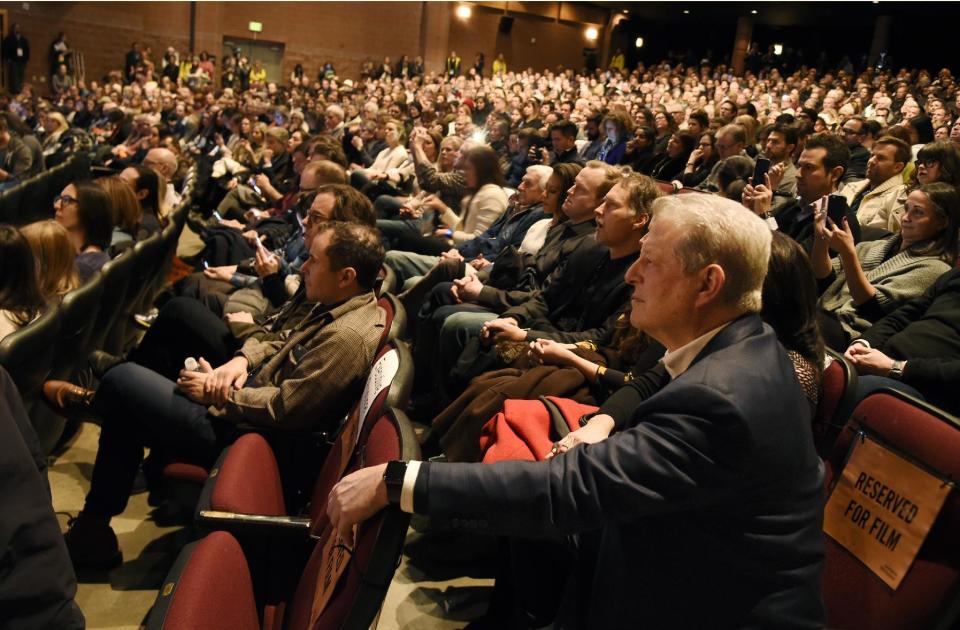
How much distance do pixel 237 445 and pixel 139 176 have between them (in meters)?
3.31

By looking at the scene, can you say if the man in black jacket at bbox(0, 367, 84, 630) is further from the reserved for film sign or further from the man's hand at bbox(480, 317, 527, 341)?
the man's hand at bbox(480, 317, 527, 341)

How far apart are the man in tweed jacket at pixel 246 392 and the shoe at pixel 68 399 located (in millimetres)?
201

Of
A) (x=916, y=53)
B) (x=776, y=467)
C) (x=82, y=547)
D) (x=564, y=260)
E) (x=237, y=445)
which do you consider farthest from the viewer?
(x=916, y=53)

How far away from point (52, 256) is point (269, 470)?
1507mm

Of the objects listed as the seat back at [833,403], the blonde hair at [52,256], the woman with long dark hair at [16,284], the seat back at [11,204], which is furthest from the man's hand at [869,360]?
the seat back at [11,204]

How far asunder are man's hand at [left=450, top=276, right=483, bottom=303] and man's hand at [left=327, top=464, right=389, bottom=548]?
2318 millimetres

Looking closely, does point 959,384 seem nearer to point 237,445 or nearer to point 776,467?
point 776,467

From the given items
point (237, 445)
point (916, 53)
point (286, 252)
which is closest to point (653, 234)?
point (237, 445)

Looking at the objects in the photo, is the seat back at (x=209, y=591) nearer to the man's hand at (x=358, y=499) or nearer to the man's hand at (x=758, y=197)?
the man's hand at (x=358, y=499)

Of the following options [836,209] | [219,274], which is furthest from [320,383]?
[836,209]

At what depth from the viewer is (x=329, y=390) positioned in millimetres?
2016

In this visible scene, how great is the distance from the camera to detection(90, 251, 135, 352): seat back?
2988mm

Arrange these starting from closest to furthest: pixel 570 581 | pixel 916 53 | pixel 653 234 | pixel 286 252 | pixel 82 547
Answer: pixel 653 234 < pixel 570 581 < pixel 82 547 < pixel 286 252 < pixel 916 53

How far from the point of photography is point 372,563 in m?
1.03
